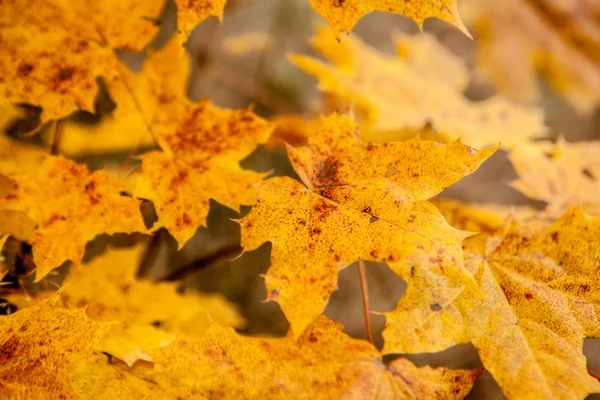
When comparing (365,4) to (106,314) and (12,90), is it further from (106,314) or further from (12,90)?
(106,314)

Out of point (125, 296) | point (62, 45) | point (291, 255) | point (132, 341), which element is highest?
point (62, 45)

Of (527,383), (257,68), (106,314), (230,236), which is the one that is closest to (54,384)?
(106,314)

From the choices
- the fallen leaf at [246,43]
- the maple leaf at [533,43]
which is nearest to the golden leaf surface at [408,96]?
the maple leaf at [533,43]

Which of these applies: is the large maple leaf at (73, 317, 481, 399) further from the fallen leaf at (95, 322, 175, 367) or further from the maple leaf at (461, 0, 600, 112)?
the maple leaf at (461, 0, 600, 112)

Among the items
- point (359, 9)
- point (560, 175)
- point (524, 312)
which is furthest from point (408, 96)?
point (524, 312)

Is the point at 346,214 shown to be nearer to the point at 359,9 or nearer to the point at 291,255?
the point at 291,255

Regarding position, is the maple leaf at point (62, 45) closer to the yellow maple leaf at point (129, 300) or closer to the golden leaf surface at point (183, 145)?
the golden leaf surface at point (183, 145)
